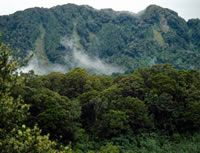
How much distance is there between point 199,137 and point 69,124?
20832 millimetres

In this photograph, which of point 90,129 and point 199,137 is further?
point 90,129

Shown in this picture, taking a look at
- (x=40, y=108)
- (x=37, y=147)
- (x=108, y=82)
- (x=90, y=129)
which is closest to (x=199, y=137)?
(x=90, y=129)

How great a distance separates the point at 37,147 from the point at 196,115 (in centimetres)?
6422

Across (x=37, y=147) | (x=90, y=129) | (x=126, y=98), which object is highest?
(x=37, y=147)

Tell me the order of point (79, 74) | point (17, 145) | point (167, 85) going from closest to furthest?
point (17, 145)
point (167, 85)
point (79, 74)

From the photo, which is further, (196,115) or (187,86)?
(187,86)

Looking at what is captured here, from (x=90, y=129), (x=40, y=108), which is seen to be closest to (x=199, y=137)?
(x=90, y=129)

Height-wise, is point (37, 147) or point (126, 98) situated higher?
point (37, 147)

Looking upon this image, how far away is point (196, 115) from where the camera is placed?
83875 millimetres

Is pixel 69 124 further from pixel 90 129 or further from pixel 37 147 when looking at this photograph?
pixel 37 147

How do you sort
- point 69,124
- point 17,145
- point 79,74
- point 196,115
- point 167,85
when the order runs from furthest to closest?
1. point 79,74
2. point 167,85
3. point 196,115
4. point 69,124
5. point 17,145

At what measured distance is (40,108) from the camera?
78.3m

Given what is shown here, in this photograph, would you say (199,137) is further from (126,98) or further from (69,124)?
(69,124)

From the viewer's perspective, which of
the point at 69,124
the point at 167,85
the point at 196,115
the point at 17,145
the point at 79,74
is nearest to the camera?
the point at 17,145
